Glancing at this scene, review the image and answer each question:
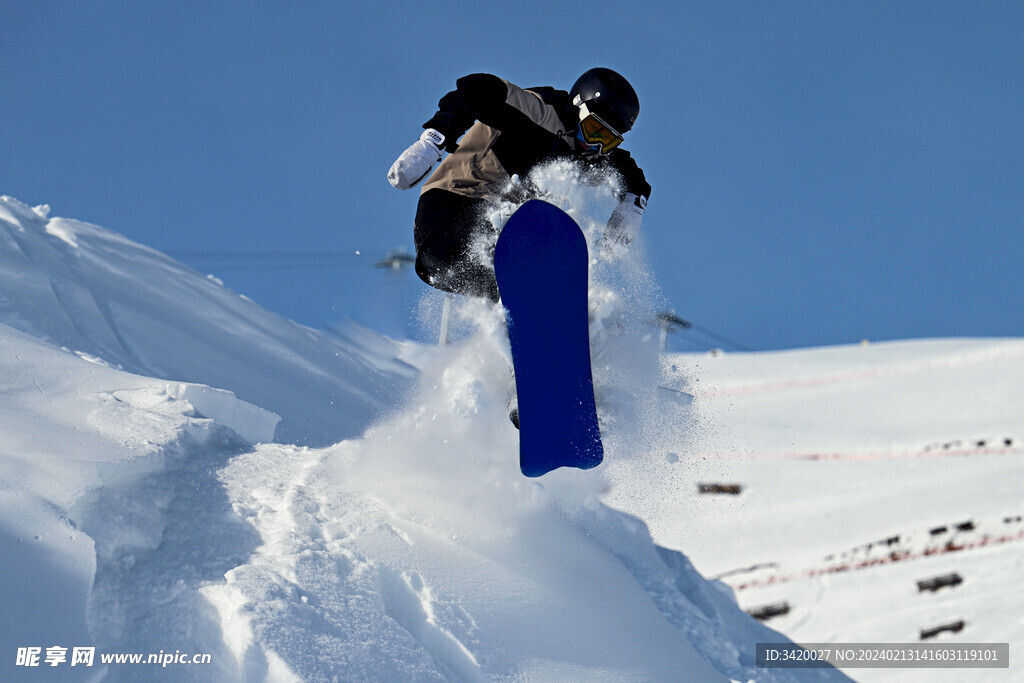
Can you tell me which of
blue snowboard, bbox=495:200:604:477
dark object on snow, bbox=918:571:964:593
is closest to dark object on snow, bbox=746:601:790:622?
dark object on snow, bbox=918:571:964:593

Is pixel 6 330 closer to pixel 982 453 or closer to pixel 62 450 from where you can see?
pixel 62 450

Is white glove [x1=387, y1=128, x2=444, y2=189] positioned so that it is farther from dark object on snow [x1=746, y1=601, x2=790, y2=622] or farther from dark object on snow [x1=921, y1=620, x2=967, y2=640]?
dark object on snow [x1=921, y1=620, x2=967, y2=640]

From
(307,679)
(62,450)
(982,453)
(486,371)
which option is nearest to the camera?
(307,679)

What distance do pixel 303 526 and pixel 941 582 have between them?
6560mm

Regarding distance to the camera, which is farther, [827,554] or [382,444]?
[827,554]

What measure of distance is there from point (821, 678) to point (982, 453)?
23.2 ft

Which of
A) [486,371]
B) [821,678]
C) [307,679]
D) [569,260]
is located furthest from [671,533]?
[307,679]

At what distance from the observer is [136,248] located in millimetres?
8555

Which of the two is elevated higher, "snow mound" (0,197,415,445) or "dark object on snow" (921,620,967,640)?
"snow mound" (0,197,415,445)

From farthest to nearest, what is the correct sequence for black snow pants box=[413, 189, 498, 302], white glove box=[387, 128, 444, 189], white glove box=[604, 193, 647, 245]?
white glove box=[604, 193, 647, 245] → black snow pants box=[413, 189, 498, 302] → white glove box=[387, 128, 444, 189]

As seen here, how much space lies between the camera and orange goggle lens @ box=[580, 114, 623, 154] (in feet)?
13.6

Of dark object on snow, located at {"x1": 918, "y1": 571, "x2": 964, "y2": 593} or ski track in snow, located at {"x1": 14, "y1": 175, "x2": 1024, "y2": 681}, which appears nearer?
ski track in snow, located at {"x1": 14, "y1": 175, "x2": 1024, "y2": 681}

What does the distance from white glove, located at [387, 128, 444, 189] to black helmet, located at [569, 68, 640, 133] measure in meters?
1.06

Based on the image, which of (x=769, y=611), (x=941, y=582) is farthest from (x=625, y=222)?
(x=941, y=582)
